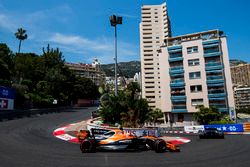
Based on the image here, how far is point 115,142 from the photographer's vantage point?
14.2 meters

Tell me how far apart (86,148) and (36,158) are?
3.34m

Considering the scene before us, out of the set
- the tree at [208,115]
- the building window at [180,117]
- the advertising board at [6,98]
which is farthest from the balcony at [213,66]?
the advertising board at [6,98]

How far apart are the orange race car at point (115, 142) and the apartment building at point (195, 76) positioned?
41.1m

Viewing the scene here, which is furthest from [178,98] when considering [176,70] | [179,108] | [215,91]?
[215,91]

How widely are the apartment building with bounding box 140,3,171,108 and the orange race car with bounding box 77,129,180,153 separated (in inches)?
3246

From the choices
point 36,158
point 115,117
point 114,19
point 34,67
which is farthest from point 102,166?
→ point 34,67

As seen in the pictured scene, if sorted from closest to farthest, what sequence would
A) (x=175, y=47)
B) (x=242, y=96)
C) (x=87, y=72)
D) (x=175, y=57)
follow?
(x=175, y=57), (x=175, y=47), (x=87, y=72), (x=242, y=96)

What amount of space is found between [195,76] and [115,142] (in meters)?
45.5

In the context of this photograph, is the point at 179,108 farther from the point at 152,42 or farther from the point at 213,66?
the point at 152,42

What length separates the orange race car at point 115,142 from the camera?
1400 cm

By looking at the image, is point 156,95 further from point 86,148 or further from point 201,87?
point 86,148

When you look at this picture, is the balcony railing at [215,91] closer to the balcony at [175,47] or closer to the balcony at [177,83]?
the balcony at [177,83]

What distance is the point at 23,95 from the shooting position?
53750 millimetres

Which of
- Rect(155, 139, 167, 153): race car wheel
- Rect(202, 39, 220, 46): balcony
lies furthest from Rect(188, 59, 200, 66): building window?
Rect(155, 139, 167, 153): race car wheel
